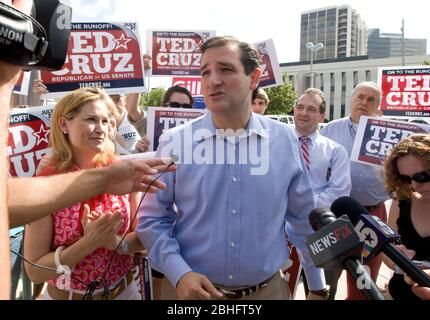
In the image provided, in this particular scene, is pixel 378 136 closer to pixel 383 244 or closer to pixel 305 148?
pixel 305 148

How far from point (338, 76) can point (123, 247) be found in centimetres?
6743

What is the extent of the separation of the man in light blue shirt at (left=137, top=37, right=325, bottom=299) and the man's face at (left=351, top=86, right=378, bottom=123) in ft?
7.73

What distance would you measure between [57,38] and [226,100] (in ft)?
3.16

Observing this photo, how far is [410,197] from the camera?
104 inches

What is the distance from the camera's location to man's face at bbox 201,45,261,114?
219cm

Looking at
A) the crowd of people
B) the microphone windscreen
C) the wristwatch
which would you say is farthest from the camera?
the wristwatch

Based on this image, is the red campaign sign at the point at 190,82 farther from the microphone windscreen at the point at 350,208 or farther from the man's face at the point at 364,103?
the microphone windscreen at the point at 350,208

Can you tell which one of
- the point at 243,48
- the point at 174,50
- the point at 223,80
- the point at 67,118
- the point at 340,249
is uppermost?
the point at 174,50

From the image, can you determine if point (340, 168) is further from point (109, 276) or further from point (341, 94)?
point (341, 94)

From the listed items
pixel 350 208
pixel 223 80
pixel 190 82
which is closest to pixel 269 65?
pixel 190 82

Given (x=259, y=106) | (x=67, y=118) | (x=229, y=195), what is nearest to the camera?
(x=229, y=195)

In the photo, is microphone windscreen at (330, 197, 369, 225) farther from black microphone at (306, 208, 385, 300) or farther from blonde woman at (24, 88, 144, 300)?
blonde woman at (24, 88, 144, 300)

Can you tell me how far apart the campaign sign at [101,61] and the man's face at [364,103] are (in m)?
2.13

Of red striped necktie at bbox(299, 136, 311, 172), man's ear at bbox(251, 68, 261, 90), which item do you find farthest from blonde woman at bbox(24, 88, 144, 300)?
red striped necktie at bbox(299, 136, 311, 172)
